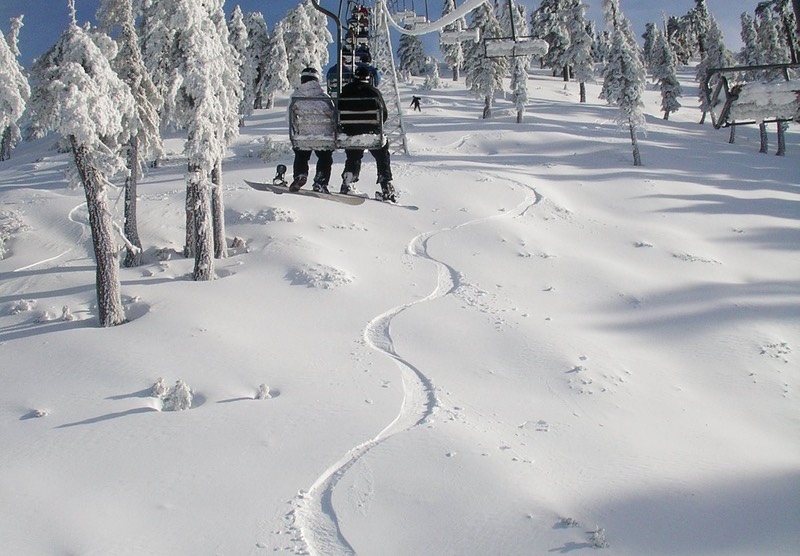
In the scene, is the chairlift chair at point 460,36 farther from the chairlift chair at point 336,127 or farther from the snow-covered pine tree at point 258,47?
the snow-covered pine tree at point 258,47

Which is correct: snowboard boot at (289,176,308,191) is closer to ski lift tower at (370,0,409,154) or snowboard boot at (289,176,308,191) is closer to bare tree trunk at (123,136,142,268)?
ski lift tower at (370,0,409,154)

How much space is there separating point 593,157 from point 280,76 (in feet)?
107

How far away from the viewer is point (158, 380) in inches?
512

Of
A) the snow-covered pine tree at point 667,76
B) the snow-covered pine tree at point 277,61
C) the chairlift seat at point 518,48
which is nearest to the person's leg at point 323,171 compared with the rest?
the chairlift seat at point 518,48

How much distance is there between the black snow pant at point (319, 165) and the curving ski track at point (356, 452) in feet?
16.2

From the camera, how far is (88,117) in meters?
15.4

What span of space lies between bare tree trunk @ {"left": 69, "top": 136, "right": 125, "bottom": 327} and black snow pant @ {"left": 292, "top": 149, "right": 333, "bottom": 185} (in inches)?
365

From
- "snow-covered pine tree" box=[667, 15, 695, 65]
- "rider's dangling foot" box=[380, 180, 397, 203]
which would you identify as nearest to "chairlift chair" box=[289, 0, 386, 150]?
"rider's dangling foot" box=[380, 180, 397, 203]

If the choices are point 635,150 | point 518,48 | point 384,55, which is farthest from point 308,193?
point 635,150

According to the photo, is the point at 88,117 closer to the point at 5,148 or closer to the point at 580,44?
the point at 5,148

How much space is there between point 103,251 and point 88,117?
3.72 meters

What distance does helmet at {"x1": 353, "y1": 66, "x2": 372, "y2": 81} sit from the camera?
9062 millimetres

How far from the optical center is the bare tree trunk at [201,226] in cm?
1866

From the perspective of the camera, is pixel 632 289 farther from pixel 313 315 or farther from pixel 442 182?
pixel 442 182
